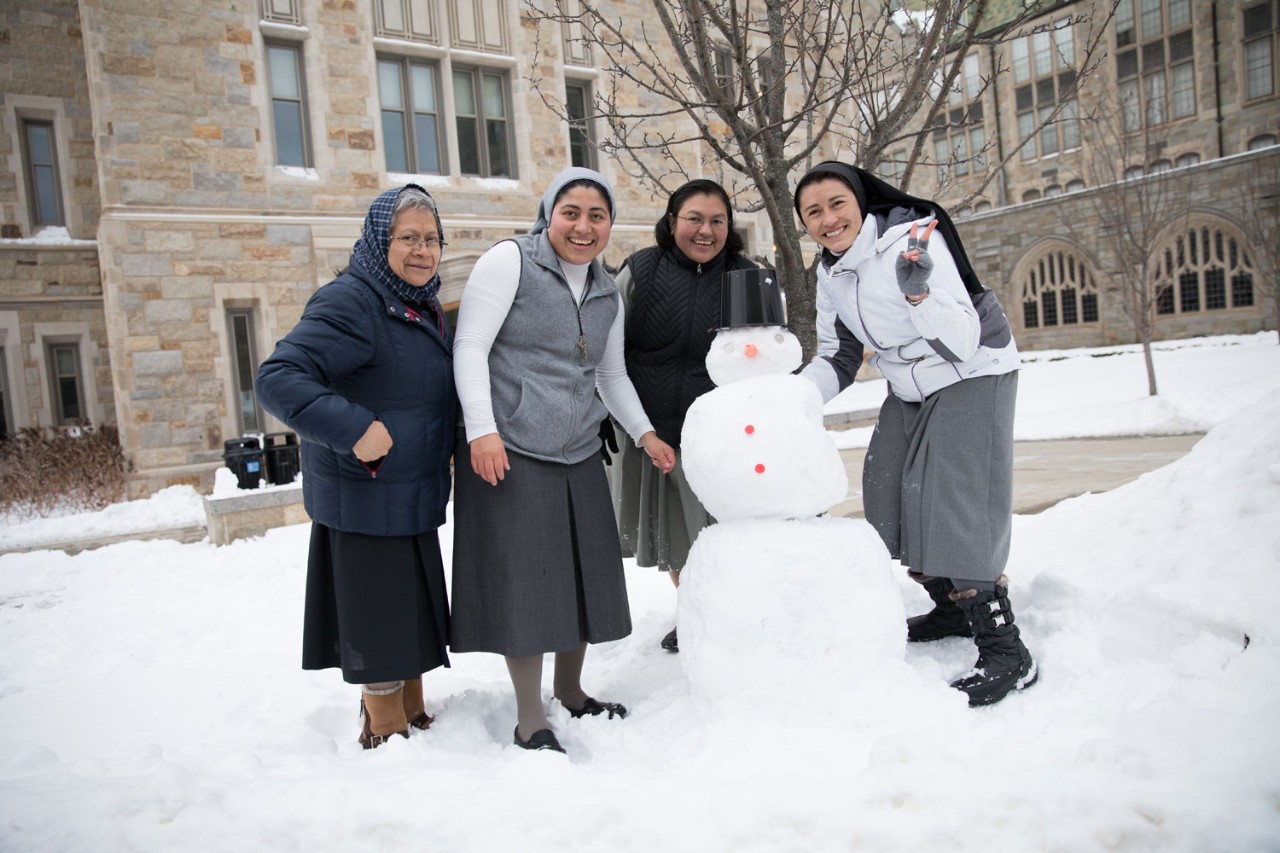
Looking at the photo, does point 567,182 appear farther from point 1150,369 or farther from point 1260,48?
point 1260,48

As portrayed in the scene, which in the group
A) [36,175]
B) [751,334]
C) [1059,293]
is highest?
[36,175]

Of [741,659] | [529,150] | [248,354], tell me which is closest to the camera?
[741,659]

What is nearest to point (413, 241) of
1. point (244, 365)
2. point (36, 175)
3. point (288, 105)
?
point (244, 365)

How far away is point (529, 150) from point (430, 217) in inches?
340

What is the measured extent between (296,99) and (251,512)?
17.8 feet

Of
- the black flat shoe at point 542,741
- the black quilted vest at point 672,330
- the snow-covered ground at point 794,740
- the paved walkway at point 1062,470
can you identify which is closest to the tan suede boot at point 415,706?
the snow-covered ground at point 794,740

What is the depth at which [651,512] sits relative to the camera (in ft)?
10.7

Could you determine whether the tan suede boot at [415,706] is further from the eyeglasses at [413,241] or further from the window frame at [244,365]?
the window frame at [244,365]

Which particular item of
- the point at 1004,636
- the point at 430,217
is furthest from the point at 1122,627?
the point at 430,217

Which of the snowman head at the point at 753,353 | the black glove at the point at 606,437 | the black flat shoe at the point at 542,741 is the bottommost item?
the black flat shoe at the point at 542,741

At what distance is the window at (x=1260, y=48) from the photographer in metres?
18.2

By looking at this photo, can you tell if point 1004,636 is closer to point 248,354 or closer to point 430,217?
point 430,217

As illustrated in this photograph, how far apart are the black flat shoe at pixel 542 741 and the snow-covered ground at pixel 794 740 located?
0.26ft

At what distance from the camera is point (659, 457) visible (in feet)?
9.49
